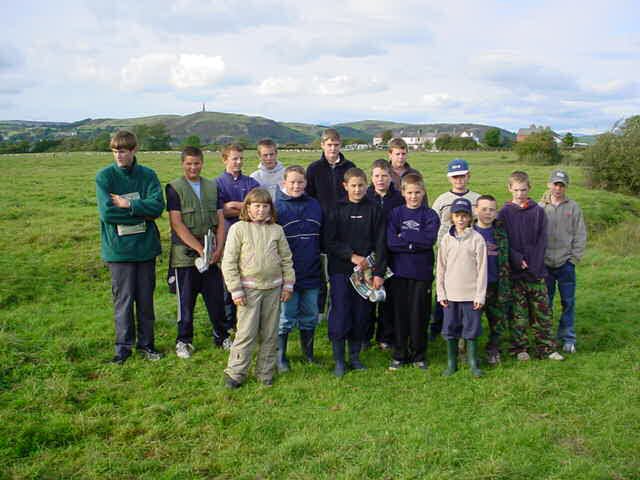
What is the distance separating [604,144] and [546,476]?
1050 inches

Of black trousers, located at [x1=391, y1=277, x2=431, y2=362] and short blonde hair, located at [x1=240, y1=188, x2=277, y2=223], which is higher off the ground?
short blonde hair, located at [x1=240, y1=188, x2=277, y2=223]

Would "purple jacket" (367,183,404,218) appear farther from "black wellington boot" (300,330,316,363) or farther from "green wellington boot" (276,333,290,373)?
"green wellington boot" (276,333,290,373)

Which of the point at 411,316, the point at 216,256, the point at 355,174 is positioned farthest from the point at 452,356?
the point at 216,256

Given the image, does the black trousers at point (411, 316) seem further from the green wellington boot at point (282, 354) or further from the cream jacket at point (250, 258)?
the cream jacket at point (250, 258)

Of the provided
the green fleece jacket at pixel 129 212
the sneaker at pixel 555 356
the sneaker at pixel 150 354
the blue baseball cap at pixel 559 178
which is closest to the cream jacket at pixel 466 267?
the sneaker at pixel 555 356

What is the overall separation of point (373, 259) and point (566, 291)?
9.24 feet

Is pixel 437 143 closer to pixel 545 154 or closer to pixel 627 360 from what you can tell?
pixel 545 154

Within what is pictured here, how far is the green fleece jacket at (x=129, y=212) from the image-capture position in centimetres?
605

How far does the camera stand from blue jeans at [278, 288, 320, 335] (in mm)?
6230

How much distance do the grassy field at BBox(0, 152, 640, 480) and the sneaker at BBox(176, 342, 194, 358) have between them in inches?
4.6

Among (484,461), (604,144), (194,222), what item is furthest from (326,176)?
(604,144)

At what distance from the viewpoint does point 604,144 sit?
2666cm

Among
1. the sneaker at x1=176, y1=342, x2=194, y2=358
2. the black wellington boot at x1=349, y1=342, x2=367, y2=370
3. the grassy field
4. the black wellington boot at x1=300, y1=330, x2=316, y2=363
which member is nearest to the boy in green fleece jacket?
the sneaker at x1=176, y1=342, x2=194, y2=358

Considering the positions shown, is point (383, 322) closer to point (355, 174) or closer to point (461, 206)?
point (461, 206)
